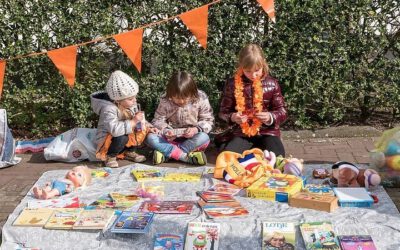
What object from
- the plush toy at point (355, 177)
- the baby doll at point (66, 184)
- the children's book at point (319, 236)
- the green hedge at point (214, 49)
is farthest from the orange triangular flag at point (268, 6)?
the children's book at point (319, 236)

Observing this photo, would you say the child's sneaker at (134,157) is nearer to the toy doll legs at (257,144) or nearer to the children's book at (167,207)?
the toy doll legs at (257,144)

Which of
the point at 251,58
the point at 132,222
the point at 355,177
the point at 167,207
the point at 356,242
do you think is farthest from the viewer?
the point at 251,58

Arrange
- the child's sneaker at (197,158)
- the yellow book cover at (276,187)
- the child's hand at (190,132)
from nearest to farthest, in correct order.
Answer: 1. the yellow book cover at (276,187)
2. the child's sneaker at (197,158)
3. the child's hand at (190,132)

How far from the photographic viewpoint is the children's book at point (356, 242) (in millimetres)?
3301

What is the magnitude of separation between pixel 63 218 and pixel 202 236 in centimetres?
96

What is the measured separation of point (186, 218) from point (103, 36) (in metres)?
2.94

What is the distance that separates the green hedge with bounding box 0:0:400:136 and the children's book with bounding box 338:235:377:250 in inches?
115

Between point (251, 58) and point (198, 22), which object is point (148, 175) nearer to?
point (251, 58)

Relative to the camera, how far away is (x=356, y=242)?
3.35m

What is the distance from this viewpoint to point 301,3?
5.98 metres

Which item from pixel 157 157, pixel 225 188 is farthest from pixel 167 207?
pixel 157 157

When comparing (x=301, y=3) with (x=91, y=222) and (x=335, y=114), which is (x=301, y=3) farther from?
(x=91, y=222)

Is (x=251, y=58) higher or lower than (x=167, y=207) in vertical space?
higher

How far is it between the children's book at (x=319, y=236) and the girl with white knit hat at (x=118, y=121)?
2377 millimetres
